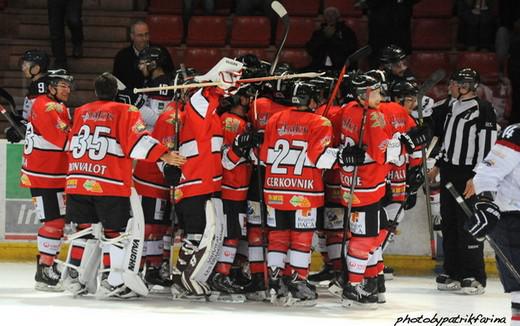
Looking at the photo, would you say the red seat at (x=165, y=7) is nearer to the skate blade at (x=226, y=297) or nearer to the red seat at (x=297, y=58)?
the red seat at (x=297, y=58)

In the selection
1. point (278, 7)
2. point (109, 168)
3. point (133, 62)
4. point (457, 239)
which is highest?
point (278, 7)

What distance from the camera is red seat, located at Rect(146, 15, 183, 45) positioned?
39.6 ft

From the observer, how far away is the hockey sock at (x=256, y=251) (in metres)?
7.79

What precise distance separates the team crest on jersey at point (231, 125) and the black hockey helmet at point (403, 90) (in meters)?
1.18

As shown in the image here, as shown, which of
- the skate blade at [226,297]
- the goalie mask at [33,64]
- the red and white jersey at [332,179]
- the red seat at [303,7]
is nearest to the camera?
the skate blade at [226,297]

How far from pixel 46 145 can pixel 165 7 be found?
14.7 ft

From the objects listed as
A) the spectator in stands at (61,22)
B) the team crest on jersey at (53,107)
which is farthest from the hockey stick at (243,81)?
the spectator in stands at (61,22)

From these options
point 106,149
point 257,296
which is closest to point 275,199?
point 257,296

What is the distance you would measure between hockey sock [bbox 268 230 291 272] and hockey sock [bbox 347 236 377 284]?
1.33ft

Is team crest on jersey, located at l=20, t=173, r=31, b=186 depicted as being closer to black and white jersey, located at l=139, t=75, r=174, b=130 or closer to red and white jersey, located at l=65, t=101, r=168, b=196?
red and white jersey, located at l=65, t=101, r=168, b=196

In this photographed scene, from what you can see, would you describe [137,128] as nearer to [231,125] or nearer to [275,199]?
[231,125]

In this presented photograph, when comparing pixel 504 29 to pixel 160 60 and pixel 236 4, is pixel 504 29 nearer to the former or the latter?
pixel 236 4

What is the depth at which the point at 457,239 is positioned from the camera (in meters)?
8.49

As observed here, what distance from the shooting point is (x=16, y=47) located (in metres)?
11.9
